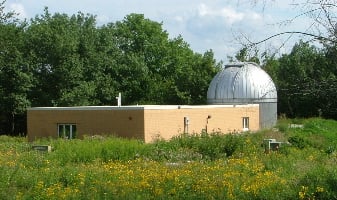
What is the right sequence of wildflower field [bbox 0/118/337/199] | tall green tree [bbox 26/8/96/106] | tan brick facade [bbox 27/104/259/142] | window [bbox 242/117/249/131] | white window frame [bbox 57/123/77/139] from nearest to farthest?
1. wildflower field [bbox 0/118/337/199]
2. tan brick facade [bbox 27/104/259/142]
3. white window frame [bbox 57/123/77/139]
4. window [bbox 242/117/249/131]
5. tall green tree [bbox 26/8/96/106]

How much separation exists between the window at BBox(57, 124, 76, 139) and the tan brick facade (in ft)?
0.83

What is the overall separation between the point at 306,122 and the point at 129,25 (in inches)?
1105

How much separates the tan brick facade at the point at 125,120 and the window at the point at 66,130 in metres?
0.25

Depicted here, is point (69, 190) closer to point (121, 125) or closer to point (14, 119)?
point (121, 125)

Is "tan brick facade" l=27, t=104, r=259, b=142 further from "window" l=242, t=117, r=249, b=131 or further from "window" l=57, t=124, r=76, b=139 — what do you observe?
"window" l=242, t=117, r=249, b=131

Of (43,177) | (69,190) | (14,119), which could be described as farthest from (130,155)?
(14,119)

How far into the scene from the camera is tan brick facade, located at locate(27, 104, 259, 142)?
108ft

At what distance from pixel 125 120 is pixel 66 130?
4.70 metres

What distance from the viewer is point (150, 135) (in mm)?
33094

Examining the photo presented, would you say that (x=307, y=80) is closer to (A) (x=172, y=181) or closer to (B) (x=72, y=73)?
(A) (x=172, y=181)

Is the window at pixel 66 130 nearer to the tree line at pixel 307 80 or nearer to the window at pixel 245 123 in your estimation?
the window at pixel 245 123

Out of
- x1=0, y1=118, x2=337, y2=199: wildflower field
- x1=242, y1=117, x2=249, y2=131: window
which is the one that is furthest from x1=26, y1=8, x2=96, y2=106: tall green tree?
x1=0, y1=118, x2=337, y2=199: wildflower field

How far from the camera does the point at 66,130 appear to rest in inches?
1417

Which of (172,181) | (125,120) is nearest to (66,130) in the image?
(125,120)
